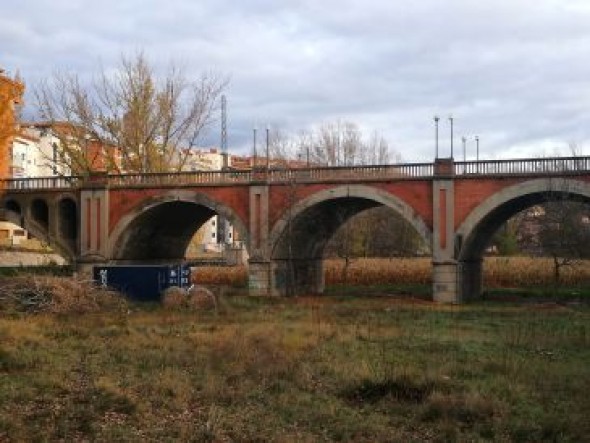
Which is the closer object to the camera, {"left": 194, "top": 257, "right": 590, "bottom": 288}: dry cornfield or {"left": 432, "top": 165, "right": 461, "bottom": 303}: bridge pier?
{"left": 432, "top": 165, "right": 461, "bottom": 303}: bridge pier

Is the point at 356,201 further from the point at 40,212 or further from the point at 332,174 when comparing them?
the point at 40,212

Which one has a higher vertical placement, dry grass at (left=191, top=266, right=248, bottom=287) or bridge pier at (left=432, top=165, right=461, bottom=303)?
bridge pier at (left=432, top=165, right=461, bottom=303)

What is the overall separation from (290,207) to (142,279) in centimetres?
841

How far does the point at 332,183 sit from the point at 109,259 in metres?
12.8

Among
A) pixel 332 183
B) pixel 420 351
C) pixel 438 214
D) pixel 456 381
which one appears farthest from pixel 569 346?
pixel 332 183

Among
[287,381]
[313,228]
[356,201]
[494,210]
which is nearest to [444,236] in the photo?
[494,210]

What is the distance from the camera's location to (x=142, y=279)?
1152 inches

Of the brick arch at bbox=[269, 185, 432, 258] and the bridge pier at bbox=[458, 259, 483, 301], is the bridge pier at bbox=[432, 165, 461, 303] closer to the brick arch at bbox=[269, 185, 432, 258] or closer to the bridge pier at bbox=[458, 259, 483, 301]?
the bridge pier at bbox=[458, 259, 483, 301]

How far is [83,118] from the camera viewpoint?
4488 centimetres

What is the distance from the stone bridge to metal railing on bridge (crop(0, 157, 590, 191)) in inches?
1.9

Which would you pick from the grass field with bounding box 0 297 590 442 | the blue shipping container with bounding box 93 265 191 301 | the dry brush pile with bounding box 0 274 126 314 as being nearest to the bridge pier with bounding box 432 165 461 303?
the grass field with bounding box 0 297 590 442

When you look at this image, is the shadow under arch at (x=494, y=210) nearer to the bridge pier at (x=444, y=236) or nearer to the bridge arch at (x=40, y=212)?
the bridge pier at (x=444, y=236)

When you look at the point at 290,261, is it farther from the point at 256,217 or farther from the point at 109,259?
the point at 109,259

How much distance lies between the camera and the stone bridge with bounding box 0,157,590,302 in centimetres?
3100
